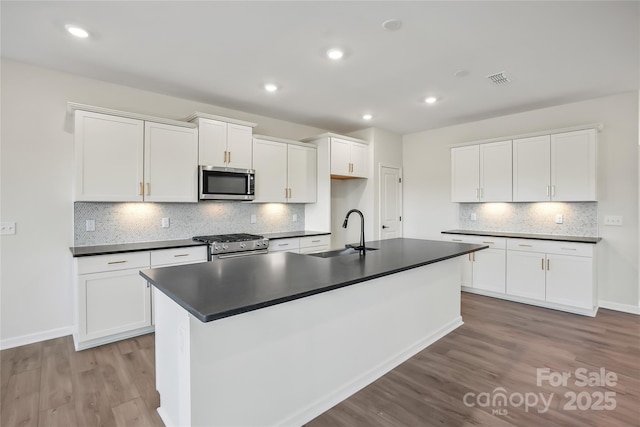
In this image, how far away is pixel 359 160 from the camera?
17.3 ft

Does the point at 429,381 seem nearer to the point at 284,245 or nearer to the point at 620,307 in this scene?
the point at 284,245

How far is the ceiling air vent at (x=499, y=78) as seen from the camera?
10.8ft

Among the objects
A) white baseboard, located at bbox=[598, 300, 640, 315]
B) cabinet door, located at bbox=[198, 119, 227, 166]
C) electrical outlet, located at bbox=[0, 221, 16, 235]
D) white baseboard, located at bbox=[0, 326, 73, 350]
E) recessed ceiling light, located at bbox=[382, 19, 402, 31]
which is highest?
recessed ceiling light, located at bbox=[382, 19, 402, 31]

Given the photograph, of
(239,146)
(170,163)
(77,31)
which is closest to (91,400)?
(170,163)

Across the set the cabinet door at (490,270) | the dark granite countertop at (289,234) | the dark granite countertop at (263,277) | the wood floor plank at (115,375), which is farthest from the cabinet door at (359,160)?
the wood floor plank at (115,375)

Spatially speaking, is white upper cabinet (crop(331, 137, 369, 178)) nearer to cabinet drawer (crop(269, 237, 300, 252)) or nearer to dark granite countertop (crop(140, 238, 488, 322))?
cabinet drawer (crop(269, 237, 300, 252))

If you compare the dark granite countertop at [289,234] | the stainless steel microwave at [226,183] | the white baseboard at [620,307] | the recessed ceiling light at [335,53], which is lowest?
the white baseboard at [620,307]

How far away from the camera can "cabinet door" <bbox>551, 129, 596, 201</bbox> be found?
12.6 feet

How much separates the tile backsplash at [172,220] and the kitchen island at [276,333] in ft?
6.15

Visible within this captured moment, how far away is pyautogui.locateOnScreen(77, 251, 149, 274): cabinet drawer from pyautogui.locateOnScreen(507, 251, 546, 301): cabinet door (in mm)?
4511

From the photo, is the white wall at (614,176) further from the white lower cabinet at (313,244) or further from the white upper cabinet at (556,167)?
the white lower cabinet at (313,244)

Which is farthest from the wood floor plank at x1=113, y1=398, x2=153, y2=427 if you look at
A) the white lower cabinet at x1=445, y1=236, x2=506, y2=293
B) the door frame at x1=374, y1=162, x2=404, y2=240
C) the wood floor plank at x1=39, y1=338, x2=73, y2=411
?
the white lower cabinet at x1=445, y1=236, x2=506, y2=293

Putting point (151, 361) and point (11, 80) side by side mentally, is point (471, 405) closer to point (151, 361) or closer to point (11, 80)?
point (151, 361)

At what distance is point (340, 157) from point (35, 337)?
165 inches
